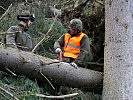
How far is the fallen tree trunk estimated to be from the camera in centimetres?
338

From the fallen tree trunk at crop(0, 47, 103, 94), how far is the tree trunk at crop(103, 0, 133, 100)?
0.24m

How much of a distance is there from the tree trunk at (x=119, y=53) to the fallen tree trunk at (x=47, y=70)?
0.24 m

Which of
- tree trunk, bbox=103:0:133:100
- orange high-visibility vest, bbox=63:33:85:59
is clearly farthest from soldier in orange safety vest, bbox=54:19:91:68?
tree trunk, bbox=103:0:133:100

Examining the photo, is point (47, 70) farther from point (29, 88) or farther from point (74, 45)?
point (74, 45)

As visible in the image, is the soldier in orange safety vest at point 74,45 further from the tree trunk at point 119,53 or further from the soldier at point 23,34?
the tree trunk at point 119,53

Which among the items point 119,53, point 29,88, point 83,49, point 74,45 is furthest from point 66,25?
point 29,88

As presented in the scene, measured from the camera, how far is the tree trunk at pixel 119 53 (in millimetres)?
3600

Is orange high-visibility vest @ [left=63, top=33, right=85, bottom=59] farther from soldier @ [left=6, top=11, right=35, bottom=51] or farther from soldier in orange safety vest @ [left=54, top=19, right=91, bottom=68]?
soldier @ [left=6, top=11, right=35, bottom=51]

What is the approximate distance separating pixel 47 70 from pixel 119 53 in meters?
0.93

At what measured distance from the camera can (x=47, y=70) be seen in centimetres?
359

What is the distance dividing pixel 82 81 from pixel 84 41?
0.74 meters

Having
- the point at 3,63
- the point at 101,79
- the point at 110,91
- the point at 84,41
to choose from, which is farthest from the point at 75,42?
the point at 3,63

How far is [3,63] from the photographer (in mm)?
3348

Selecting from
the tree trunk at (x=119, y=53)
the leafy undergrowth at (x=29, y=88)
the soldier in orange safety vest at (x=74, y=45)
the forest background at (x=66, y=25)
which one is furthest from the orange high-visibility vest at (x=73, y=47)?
the tree trunk at (x=119, y=53)
